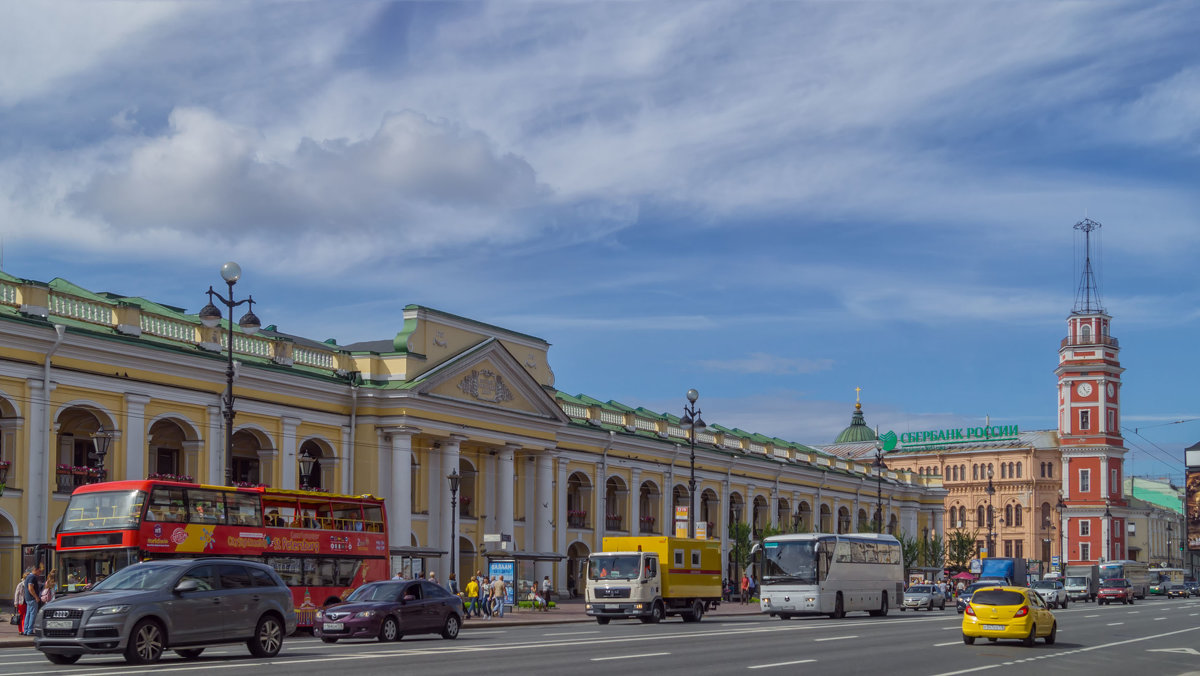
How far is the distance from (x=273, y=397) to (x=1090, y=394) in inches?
4326

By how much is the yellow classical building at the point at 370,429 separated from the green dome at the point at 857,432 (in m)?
86.2

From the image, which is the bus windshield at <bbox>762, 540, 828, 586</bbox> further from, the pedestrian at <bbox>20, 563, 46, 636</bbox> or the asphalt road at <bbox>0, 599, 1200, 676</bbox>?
the pedestrian at <bbox>20, 563, 46, 636</bbox>

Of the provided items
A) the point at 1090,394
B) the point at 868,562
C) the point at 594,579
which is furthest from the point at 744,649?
the point at 1090,394

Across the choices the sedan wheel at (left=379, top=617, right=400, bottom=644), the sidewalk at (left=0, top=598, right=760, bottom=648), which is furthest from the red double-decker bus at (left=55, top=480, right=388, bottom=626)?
the sedan wheel at (left=379, top=617, right=400, bottom=644)

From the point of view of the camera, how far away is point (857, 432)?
170m

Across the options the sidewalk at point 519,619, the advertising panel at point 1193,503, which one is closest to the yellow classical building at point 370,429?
the sidewalk at point 519,619

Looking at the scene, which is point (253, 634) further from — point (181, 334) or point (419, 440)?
point (419, 440)

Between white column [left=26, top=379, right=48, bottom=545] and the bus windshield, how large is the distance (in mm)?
23880

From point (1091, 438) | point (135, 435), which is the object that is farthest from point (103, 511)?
point (1091, 438)

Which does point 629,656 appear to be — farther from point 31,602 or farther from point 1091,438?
point 1091,438

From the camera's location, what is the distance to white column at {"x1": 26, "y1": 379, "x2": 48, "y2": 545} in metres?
42.3

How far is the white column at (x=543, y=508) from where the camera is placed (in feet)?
217

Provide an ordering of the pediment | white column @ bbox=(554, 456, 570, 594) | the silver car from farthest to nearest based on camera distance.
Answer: white column @ bbox=(554, 456, 570, 594) < the silver car < the pediment

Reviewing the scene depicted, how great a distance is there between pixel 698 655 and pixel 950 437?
138965mm
